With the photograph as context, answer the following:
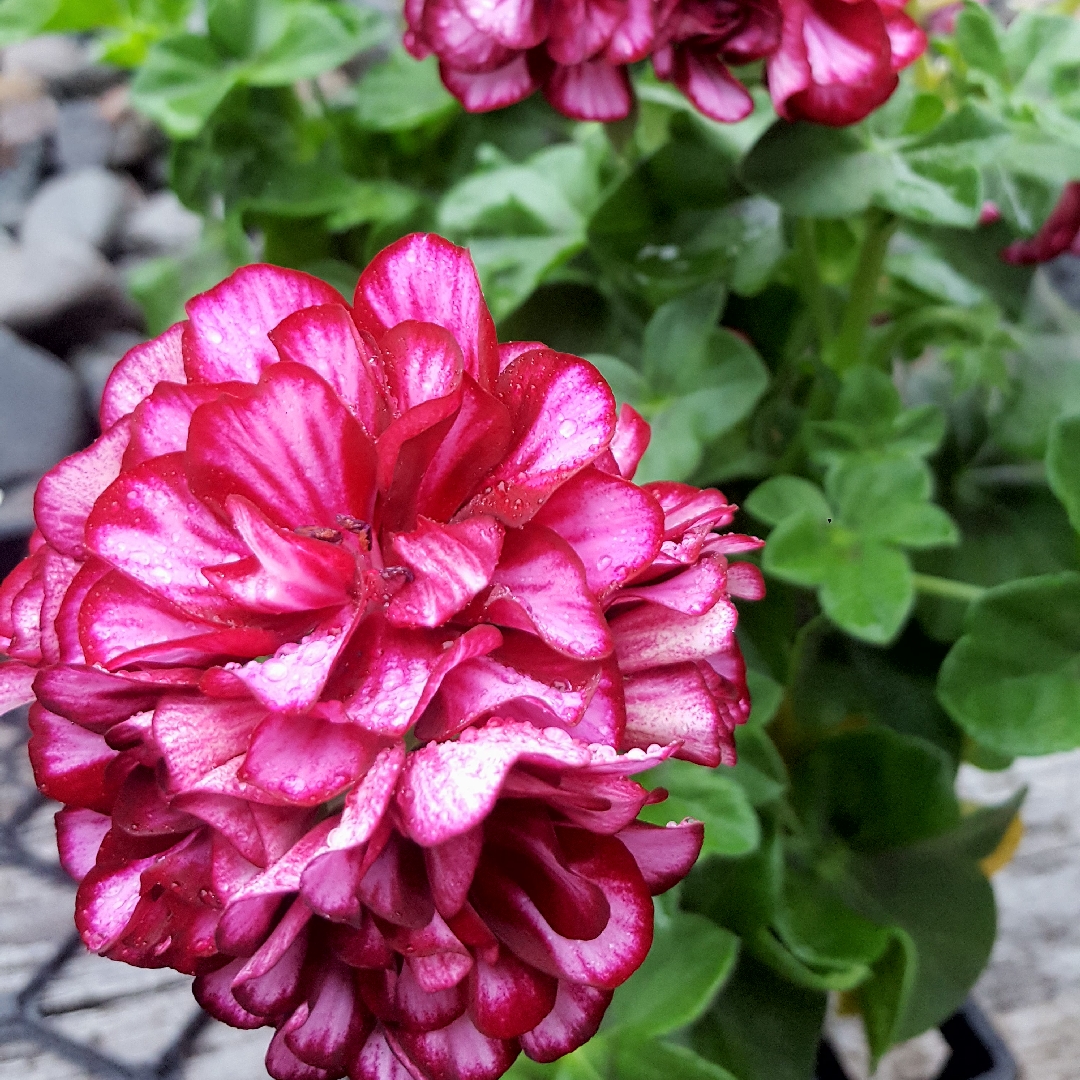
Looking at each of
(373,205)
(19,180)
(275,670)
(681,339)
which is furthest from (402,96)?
A: (19,180)

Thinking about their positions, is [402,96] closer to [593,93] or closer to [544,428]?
[593,93]

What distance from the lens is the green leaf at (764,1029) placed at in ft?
1.15

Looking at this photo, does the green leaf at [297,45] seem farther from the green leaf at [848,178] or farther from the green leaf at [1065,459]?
the green leaf at [1065,459]

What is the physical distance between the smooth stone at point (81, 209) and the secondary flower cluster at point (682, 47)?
709 mm

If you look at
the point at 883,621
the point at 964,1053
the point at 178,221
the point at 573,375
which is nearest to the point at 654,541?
the point at 573,375

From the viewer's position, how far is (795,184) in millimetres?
367

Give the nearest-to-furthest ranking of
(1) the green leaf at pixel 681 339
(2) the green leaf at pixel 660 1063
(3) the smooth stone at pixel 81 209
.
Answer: (2) the green leaf at pixel 660 1063 → (1) the green leaf at pixel 681 339 → (3) the smooth stone at pixel 81 209

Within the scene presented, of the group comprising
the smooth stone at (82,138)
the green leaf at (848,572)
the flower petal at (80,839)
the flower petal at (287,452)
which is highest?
the flower petal at (287,452)

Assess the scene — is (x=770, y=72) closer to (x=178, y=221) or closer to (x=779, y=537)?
(x=779, y=537)

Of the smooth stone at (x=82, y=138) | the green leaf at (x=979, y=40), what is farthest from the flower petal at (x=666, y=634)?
the smooth stone at (x=82, y=138)

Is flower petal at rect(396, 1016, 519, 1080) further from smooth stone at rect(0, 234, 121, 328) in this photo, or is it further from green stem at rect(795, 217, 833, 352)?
smooth stone at rect(0, 234, 121, 328)

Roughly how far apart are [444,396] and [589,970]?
0.11 metres

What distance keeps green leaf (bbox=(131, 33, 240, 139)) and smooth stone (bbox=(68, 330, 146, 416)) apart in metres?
0.24

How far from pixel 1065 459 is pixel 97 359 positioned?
0.69 metres
